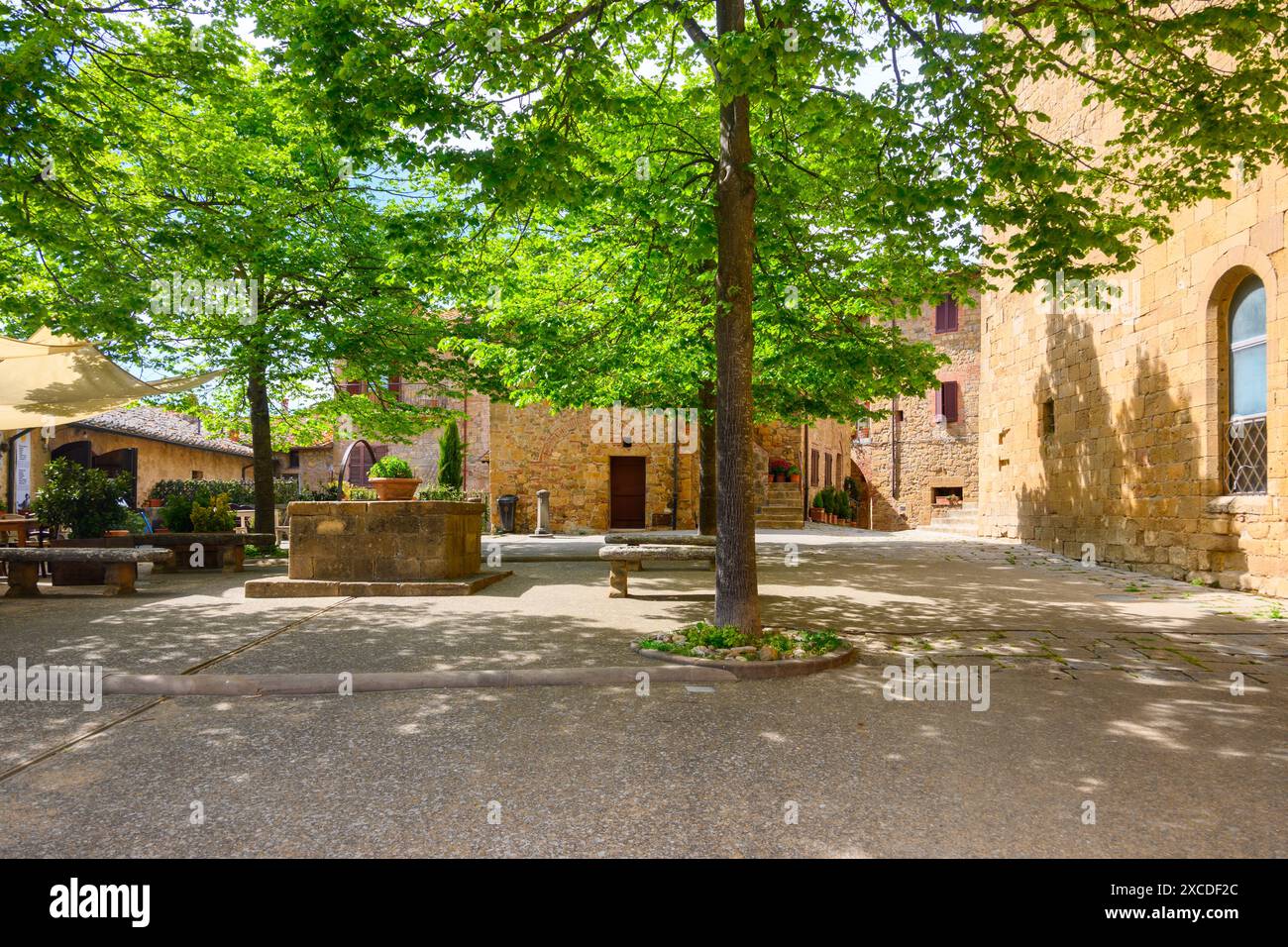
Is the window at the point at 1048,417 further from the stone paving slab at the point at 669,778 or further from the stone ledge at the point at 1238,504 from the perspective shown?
the stone paving slab at the point at 669,778

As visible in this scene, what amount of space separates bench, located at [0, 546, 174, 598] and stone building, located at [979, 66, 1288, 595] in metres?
9.94

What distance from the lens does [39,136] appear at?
618 cm

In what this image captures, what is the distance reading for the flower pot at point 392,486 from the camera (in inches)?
376

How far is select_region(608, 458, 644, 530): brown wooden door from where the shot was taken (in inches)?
936

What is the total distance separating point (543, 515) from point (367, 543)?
12880 mm

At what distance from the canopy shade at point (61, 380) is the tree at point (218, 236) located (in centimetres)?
48

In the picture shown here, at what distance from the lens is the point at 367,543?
927cm

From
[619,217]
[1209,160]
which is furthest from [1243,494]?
[619,217]

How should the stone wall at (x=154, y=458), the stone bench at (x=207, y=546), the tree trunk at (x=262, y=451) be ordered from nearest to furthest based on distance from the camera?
the stone bench at (x=207, y=546), the tree trunk at (x=262, y=451), the stone wall at (x=154, y=458)

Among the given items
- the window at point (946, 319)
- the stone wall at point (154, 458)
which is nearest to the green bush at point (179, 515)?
the stone wall at point (154, 458)

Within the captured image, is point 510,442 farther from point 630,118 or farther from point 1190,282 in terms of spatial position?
point 1190,282

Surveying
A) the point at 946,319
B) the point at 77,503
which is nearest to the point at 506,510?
the point at 77,503

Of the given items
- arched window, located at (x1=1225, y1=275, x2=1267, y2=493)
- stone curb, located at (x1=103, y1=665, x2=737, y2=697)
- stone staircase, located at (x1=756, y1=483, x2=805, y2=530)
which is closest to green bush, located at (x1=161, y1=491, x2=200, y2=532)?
stone curb, located at (x1=103, y1=665, x2=737, y2=697)
